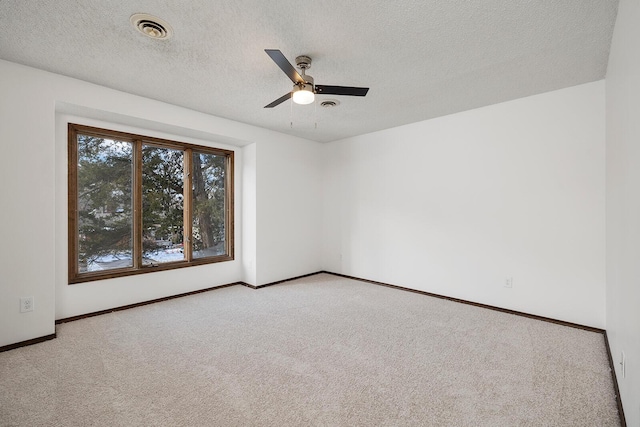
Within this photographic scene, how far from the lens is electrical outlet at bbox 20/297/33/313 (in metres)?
2.63

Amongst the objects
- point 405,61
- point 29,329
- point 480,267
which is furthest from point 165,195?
point 480,267

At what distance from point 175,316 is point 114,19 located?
9.08 ft

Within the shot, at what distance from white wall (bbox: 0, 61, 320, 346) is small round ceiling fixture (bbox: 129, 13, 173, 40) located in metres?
1.38

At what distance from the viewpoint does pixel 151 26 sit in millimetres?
2059

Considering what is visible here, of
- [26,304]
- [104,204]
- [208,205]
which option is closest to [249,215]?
[208,205]

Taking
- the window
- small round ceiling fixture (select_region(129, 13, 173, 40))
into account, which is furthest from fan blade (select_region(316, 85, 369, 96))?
the window

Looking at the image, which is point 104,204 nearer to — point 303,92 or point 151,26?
point 151,26

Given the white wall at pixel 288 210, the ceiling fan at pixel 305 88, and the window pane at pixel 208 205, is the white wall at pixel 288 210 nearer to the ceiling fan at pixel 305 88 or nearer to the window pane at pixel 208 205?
the window pane at pixel 208 205

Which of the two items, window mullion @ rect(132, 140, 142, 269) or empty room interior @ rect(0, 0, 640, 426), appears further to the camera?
window mullion @ rect(132, 140, 142, 269)

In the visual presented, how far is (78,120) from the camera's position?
3.24 metres

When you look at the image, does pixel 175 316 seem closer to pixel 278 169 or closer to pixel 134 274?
pixel 134 274

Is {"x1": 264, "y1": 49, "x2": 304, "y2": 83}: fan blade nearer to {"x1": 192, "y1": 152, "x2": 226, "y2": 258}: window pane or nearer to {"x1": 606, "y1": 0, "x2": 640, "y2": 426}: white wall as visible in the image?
{"x1": 606, "y1": 0, "x2": 640, "y2": 426}: white wall

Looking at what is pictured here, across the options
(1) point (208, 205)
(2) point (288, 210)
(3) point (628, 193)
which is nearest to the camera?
(3) point (628, 193)

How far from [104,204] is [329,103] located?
2.86 m
